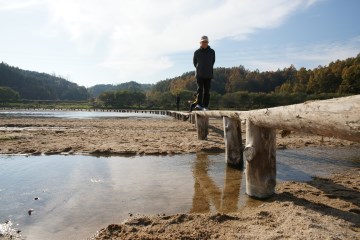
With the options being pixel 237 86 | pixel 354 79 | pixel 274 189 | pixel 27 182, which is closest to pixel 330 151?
pixel 274 189

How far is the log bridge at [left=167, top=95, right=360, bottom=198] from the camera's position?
2.28 meters

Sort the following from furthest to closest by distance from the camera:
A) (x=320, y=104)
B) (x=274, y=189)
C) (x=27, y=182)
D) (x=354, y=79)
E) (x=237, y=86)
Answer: (x=237, y=86)
(x=354, y=79)
(x=27, y=182)
(x=274, y=189)
(x=320, y=104)

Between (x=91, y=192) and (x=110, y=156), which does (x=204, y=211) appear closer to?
(x=91, y=192)

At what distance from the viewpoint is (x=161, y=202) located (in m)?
3.87

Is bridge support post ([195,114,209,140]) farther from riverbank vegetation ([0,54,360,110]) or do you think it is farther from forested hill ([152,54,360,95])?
forested hill ([152,54,360,95])

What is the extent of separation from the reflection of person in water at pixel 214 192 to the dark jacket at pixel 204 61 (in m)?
4.55

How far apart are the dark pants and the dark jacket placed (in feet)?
1.03

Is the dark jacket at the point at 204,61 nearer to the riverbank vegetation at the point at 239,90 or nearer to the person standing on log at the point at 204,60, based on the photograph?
the person standing on log at the point at 204,60

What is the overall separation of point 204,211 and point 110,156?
4.29 meters

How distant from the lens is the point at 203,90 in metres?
10.8

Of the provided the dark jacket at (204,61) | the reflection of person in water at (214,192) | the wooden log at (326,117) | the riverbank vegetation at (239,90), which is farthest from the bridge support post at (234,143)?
the riverbank vegetation at (239,90)

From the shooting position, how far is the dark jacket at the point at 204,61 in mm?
9773

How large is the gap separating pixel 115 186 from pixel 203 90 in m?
6.72

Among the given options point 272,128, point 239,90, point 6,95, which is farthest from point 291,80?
point 272,128
